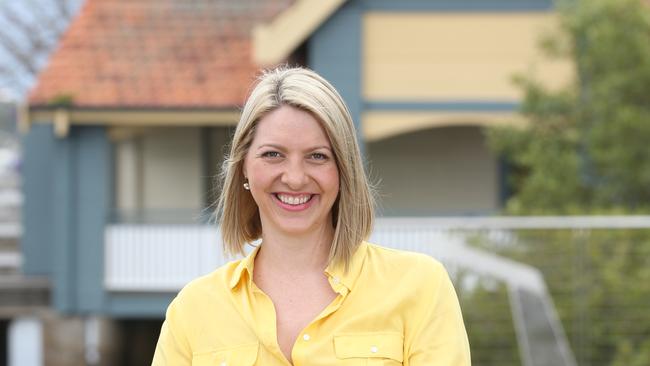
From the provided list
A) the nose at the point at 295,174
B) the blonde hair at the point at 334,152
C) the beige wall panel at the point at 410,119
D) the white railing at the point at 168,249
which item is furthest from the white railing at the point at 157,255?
the nose at the point at 295,174

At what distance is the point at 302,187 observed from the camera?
2.98 meters

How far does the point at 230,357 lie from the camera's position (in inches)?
117

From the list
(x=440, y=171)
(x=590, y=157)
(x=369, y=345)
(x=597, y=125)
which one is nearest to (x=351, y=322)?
(x=369, y=345)

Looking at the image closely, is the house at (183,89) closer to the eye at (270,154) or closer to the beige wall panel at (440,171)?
the beige wall panel at (440,171)

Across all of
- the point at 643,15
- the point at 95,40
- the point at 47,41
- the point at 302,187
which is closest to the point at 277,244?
the point at 302,187

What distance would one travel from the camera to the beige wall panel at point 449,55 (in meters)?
16.2

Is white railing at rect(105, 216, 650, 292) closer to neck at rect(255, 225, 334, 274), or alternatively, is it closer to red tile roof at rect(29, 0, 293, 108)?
red tile roof at rect(29, 0, 293, 108)

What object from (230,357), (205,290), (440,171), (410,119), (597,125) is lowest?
(230,357)

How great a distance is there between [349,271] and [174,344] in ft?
1.37

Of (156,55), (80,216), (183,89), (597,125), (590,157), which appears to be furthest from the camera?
(156,55)

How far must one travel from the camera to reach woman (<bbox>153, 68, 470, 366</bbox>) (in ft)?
9.53

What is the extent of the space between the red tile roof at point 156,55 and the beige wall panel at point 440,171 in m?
2.55

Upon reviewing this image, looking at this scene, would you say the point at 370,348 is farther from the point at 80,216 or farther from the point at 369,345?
the point at 80,216

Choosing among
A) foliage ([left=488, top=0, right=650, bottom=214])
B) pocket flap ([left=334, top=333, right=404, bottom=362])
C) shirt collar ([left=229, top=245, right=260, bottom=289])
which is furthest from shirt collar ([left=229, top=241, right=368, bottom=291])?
foliage ([left=488, top=0, right=650, bottom=214])
